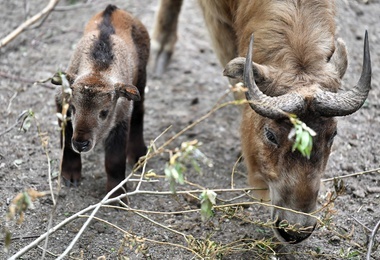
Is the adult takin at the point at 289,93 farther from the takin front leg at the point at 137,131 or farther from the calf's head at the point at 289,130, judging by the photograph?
the takin front leg at the point at 137,131

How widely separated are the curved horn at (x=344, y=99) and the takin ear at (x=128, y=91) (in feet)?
4.27

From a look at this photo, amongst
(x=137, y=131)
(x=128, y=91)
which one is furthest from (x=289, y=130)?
(x=137, y=131)

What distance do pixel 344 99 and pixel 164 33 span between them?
3.74 m

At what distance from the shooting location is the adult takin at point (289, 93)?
15.3 ft

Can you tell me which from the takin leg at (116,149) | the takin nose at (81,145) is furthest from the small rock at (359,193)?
the takin nose at (81,145)

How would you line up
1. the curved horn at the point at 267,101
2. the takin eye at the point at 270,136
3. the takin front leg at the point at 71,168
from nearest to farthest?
the curved horn at the point at 267,101, the takin eye at the point at 270,136, the takin front leg at the point at 71,168

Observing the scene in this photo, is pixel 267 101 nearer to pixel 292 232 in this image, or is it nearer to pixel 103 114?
pixel 292 232

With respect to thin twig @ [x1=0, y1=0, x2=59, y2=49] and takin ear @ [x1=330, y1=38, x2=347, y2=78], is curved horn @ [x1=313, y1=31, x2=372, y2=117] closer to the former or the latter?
takin ear @ [x1=330, y1=38, x2=347, y2=78]

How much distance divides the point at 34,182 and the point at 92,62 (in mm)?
1163

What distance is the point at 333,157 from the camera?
652cm

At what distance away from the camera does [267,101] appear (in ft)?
15.2

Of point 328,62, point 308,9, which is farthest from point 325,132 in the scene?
point 308,9

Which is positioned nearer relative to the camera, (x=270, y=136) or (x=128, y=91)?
(x=270, y=136)

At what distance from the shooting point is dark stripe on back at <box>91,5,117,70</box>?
5311mm
